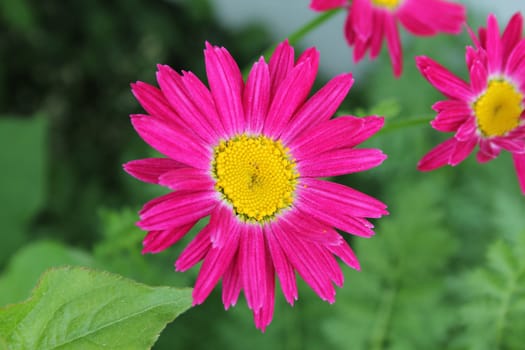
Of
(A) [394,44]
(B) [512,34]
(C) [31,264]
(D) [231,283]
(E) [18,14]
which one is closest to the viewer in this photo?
(D) [231,283]

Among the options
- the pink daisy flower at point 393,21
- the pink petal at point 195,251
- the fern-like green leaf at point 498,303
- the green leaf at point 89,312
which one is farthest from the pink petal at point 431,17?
the green leaf at point 89,312

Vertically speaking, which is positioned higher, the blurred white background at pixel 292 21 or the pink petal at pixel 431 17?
the blurred white background at pixel 292 21

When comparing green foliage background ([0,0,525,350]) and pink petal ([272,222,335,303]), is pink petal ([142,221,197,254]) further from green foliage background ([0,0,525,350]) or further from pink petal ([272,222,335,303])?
green foliage background ([0,0,525,350])

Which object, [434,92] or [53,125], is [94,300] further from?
[53,125]

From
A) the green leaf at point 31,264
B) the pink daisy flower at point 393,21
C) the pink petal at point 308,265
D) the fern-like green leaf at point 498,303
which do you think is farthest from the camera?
the green leaf at point 31,264

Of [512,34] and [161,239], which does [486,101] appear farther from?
[161,239]

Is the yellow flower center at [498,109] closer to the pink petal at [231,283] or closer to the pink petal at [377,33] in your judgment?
the pink petal at [377,33]

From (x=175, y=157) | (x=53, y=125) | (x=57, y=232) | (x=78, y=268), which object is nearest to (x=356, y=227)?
(x=175, y=157)

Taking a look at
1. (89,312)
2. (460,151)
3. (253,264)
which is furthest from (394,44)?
(89,312)
